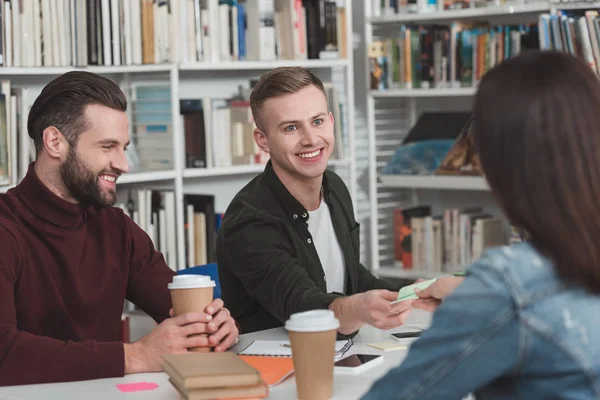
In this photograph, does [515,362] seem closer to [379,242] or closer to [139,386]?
[139,386]

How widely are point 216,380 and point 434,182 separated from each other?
2.90 m

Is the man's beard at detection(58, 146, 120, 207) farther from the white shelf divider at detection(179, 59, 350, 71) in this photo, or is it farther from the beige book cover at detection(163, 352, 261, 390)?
the white shelf divider at detection(179, 59, 350, 71)

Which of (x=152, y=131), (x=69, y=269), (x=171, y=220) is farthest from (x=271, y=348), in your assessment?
(x=152, y=131)

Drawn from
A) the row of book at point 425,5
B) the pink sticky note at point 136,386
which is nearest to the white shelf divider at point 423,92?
the row of book at point 425,5

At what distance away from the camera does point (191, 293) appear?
1743mm

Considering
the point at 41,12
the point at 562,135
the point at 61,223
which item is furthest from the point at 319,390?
the point at 41,12

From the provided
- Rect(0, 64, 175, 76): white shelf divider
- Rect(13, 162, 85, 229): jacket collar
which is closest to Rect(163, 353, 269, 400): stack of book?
Rect(13, 162, 85, 229): jacket collar

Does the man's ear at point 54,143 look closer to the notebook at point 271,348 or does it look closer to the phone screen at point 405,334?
the notebook at point 271,348

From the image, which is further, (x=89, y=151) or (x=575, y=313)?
(x=89, y=151)

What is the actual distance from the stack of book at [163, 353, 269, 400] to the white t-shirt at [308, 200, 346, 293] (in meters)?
0.76

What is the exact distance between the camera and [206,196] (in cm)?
384

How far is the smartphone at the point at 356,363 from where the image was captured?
5.49 feet

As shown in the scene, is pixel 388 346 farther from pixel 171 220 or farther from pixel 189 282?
pixel 171 220

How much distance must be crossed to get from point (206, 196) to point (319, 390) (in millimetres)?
2415
